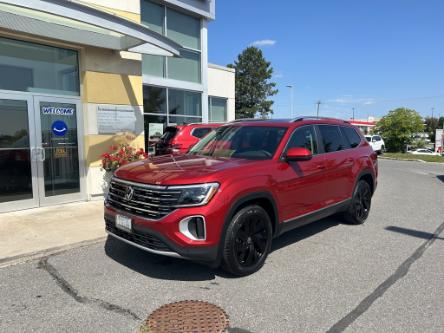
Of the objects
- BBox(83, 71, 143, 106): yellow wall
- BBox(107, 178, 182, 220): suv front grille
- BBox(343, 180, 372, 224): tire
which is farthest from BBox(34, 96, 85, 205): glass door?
BBox(343, 180, 372, 224): tire

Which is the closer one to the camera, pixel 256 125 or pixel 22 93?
pixel 256 125

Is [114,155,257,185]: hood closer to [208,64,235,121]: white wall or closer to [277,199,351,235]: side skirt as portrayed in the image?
[277,199,351,235]: side skirt

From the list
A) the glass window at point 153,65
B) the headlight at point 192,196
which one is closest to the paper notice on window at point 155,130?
the glass window at point 153,65

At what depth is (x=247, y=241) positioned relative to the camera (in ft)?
14.3

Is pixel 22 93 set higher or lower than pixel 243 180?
higher

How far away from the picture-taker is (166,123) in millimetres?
14023

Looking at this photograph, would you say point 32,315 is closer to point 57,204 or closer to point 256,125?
point 256,125

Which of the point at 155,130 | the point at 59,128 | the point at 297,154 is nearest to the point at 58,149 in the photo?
the point at 59,128

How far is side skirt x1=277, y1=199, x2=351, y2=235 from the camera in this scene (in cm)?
493

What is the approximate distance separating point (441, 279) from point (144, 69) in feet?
36.6

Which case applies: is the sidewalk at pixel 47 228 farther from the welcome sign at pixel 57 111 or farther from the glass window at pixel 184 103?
the glass window at pixel 184 103

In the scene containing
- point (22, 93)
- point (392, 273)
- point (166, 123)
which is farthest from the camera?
point (166, 123)

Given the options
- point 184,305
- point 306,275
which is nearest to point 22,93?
point 184,305

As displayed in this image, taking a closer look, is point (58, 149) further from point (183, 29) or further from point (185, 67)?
point (183, 29)
